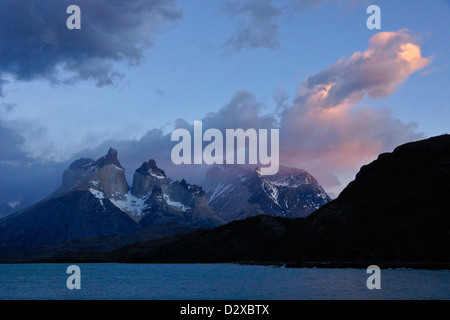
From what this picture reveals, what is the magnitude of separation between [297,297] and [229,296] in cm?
1482

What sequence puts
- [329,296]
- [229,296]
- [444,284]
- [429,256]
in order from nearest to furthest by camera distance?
[329,296]
[229,296]
[444,284]
[429,256]

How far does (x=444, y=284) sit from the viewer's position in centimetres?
11675

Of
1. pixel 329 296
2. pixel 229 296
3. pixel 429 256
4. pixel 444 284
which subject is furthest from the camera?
pixel 429 256

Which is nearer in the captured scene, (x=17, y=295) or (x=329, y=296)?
(x=329, y=296)

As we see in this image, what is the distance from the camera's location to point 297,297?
317 ft
